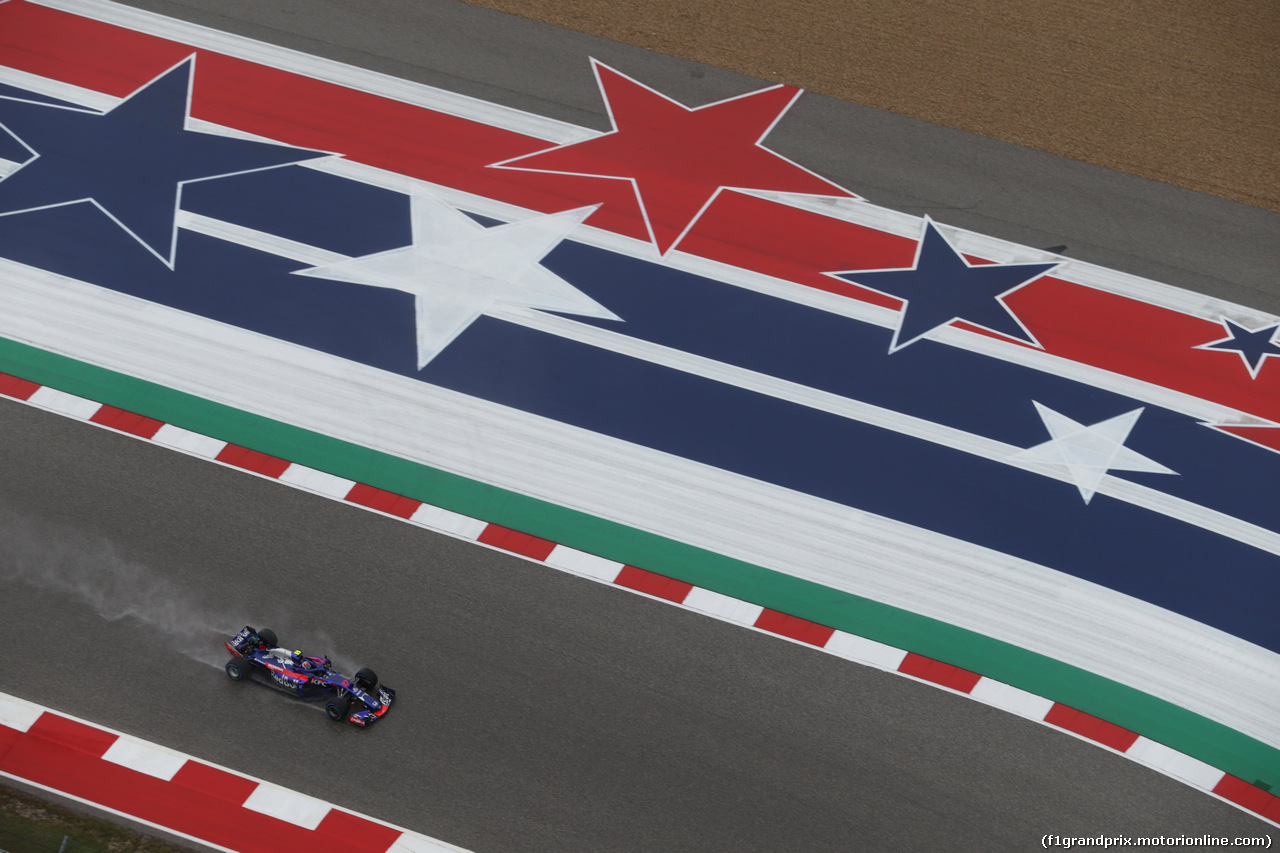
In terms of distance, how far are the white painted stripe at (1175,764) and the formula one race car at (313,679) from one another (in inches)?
324

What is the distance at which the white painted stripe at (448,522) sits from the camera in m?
14.3

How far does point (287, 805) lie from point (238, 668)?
1590mm

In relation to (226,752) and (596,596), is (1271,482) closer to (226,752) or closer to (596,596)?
(596,596)

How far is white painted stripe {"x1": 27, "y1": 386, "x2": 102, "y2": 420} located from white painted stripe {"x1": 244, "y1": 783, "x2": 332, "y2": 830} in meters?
5.80

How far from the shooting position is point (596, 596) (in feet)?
45.4

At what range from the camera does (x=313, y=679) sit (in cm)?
1256

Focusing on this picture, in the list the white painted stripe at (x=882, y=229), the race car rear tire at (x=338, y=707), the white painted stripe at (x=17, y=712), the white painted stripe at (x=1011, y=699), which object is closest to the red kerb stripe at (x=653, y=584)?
the race car rear tire at (x=338, y=707)

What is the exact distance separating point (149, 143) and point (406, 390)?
6.46 metres

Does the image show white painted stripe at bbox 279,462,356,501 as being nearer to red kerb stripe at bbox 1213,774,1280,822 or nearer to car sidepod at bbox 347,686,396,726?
car sidepod at bbox 347,686,396,726

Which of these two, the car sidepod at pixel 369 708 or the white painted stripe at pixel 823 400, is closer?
the car sidepod at pixel 369 708

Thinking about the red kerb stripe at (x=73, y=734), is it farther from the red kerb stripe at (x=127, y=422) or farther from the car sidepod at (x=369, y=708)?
the red kerb stripe at (x=127, y=422)

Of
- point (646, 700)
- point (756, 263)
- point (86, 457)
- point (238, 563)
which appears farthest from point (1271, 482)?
point (86, 457)

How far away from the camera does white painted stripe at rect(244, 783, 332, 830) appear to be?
12.0 m

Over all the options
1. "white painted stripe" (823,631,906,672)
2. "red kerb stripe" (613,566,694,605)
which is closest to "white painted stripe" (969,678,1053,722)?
"white painted stripe" (823,631,906,672)
